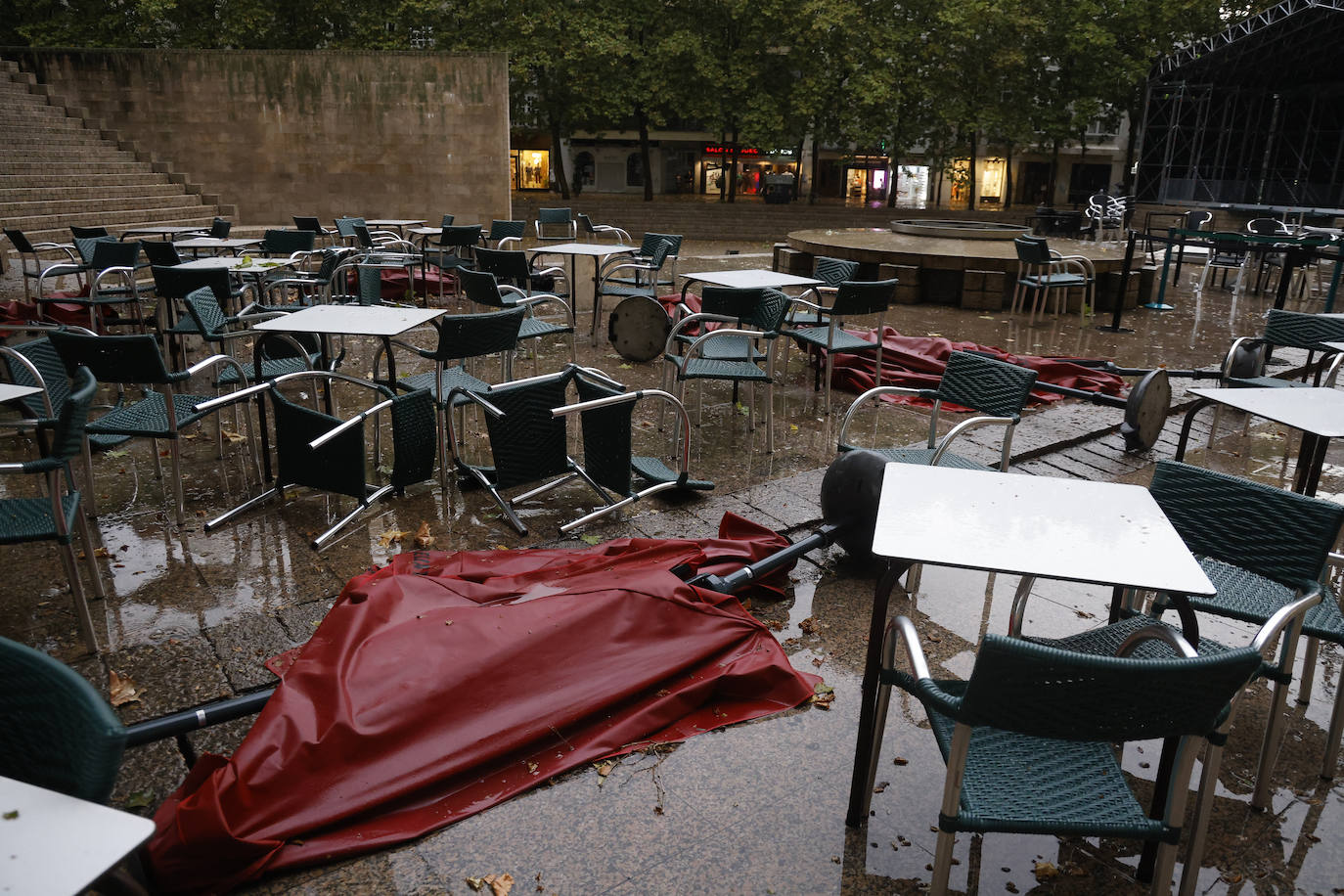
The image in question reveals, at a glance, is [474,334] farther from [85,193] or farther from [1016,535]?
[85,193]

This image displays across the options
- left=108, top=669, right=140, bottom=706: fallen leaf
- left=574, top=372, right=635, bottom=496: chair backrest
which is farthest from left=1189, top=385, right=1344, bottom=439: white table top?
left=108, top=669, right=140, bottom=706: fallen leaf

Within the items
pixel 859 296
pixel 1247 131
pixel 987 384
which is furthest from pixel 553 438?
pixel 1247 131

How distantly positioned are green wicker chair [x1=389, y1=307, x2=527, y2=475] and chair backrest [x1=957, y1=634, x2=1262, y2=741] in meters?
3.41

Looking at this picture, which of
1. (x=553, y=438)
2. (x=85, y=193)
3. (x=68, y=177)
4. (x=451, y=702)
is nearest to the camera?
(x=451, y=702)

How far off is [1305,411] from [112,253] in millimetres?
9028

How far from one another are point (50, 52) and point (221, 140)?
4.07 m

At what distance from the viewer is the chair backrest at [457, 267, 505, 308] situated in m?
6.86

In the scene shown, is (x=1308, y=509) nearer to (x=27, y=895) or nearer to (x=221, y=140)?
(x=27, y=895)

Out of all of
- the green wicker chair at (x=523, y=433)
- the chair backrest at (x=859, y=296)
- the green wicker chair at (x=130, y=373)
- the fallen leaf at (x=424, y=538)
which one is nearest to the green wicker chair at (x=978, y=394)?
the green wicker chair at (x=523, y=433)

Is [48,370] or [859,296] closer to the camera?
[48,370]

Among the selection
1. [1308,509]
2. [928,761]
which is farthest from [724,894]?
[1308,509]

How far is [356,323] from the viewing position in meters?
5.10

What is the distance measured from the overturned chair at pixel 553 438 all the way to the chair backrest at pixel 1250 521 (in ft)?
7.55

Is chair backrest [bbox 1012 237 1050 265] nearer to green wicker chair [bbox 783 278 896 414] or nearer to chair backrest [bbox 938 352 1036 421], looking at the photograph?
green wicker chair [bbox 783 278 896 414]
